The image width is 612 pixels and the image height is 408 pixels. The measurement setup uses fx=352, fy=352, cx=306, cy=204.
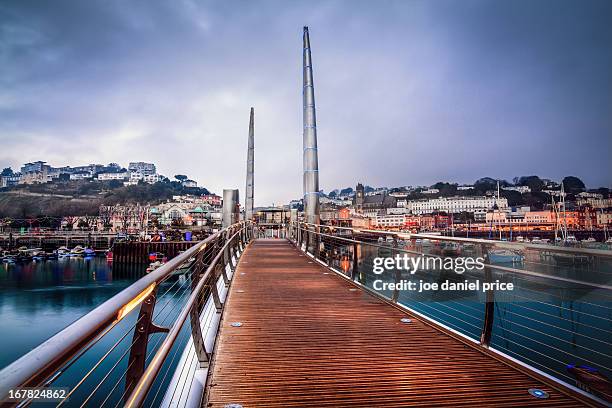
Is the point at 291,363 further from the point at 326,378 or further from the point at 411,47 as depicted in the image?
the point at 411,47

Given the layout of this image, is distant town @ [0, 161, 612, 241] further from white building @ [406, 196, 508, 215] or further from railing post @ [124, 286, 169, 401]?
railing post @ [124, 286, 169, 401]

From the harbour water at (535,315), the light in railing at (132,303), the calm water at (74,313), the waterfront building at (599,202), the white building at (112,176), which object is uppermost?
the white building at (112,176)

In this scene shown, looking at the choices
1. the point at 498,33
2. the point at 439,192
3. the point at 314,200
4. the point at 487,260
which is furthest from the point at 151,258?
the point at 439,192

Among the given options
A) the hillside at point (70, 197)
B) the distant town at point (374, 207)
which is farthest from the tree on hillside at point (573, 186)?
the hillside at point (70, 197)

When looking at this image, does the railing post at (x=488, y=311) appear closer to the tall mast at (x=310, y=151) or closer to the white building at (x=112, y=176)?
the tall mast at (x=310, y=151)

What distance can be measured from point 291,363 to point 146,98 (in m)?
72.2

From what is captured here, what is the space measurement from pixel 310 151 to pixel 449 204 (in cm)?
13153

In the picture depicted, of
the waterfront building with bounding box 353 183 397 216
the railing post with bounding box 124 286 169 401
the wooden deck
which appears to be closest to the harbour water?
the wooden deck

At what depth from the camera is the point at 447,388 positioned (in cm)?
249

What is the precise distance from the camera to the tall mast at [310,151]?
13.1 metres

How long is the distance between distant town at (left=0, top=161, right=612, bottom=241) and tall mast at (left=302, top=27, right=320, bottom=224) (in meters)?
35.3

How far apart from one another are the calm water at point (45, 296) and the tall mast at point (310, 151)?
32.5 ft

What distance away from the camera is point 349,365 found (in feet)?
9.42

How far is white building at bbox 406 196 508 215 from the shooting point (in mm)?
126675
